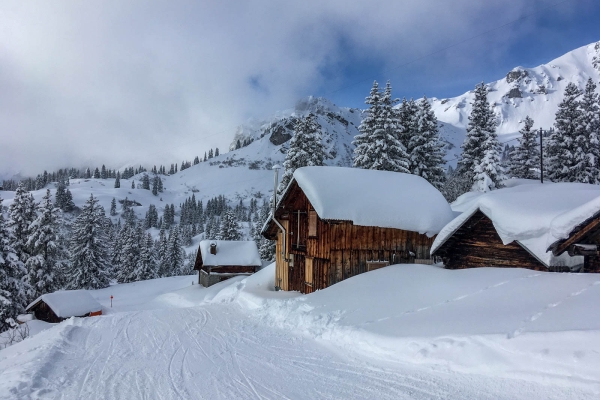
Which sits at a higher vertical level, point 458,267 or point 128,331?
point 458,267

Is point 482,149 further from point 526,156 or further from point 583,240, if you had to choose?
point 583,240

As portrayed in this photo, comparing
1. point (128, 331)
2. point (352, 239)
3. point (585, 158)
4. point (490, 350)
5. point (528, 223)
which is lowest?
point (128, 331)

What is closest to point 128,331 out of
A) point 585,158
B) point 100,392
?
point 100,392

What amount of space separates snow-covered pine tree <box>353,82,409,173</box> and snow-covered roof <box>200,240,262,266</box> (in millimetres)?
18379

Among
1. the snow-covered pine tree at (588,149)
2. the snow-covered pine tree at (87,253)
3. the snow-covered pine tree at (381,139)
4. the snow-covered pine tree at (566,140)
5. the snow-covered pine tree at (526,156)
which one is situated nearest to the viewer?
the snow-covered pine tree at (381,139)

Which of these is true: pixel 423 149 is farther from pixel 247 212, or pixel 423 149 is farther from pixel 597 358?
pixel 247 212

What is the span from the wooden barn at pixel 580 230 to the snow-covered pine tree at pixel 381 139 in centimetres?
1901

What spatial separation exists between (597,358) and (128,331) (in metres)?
11.9

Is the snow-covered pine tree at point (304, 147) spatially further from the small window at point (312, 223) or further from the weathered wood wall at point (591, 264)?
the weathered wood wall at point (591, 264)

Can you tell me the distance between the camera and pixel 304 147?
29719mm

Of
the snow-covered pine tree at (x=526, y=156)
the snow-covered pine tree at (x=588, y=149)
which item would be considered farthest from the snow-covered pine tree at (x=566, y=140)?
the snow-covered pine tree at (x=526, y=156)

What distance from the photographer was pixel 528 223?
10375 mm

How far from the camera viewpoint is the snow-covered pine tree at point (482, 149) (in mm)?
27844

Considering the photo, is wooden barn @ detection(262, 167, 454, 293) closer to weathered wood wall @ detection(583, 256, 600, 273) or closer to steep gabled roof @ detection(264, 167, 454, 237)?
steep gabled roof @ detection(264, 167, 454, 237)
